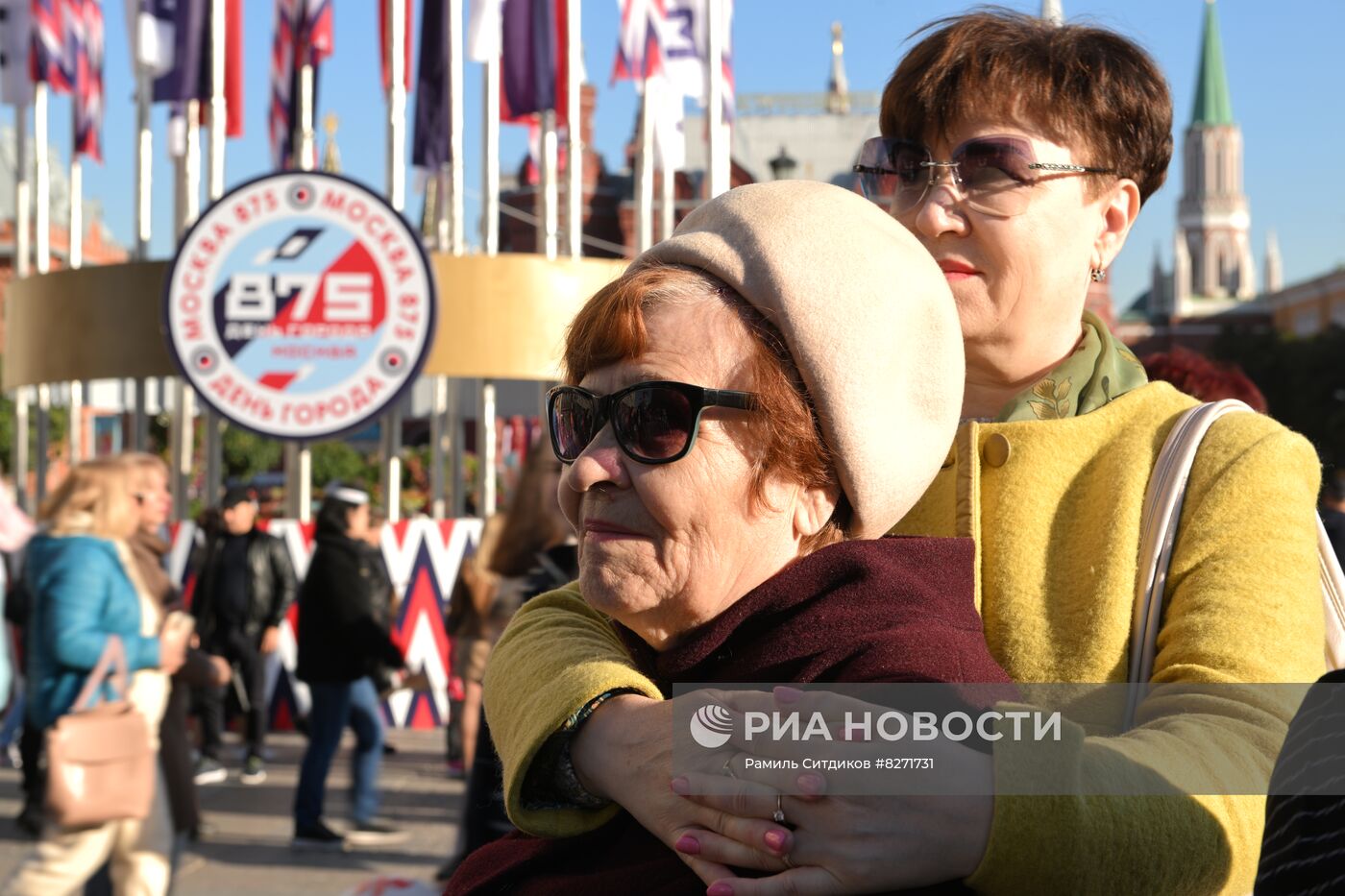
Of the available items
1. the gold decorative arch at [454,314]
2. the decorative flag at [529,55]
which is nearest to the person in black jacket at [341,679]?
the gold decorative arch at [454,314]

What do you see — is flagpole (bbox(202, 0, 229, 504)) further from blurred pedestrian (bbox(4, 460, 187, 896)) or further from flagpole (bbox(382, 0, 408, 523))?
blurred pedestrian (bbox(4, 460, 187, 896))

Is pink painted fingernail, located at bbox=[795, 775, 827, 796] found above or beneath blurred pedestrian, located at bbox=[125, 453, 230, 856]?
above

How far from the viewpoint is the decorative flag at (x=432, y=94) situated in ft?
47.6

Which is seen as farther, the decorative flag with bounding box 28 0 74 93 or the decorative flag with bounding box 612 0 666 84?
the decorative flag with bounding box 28 0 74 93

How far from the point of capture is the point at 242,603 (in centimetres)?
948

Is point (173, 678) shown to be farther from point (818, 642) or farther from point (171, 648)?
point (818, 642)

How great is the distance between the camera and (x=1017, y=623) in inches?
62.2

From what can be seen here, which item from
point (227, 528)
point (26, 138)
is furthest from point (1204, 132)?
point (227, 528)

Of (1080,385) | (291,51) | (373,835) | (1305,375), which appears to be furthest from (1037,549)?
(1305,375)

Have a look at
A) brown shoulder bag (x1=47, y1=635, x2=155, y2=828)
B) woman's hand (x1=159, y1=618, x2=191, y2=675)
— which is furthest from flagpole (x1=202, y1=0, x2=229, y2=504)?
brown shoulder bag (x1=47, y1=635, x2=155, y2=828)

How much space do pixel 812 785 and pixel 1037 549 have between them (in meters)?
0.56

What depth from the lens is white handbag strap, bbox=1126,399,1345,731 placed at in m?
1.52

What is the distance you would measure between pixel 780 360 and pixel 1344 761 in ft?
1.92

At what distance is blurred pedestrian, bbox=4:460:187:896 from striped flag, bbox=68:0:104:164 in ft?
38.9
